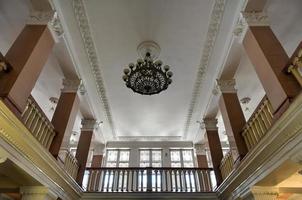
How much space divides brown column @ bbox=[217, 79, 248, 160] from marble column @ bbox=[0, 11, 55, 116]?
15.8ft

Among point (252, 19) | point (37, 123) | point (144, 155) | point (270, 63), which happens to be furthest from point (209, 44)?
point (144, 155)

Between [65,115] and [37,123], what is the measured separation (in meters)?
1.36

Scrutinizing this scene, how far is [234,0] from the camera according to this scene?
5113mm

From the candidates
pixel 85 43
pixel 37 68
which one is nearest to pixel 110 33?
pixel 85 43

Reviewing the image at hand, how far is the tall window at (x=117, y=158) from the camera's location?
1123cm

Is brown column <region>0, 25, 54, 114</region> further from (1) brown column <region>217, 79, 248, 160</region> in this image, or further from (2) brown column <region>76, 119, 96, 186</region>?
(1) brown column <region>217, 79, 248, 160</region>

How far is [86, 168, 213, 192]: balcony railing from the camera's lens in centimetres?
761

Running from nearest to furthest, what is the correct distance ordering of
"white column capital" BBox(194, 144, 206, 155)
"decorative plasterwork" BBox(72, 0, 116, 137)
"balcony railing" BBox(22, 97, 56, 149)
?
"balcony railing" BBox(22, 97, 56, 149), "decorative plasterwork" BBox(72, 0, 116, 137), "white column capital" BBox(194, 144, 206, 155)

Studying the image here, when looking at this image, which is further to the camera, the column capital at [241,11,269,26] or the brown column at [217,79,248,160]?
the brown column at [217,79,248,160]

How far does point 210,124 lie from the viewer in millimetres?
9109

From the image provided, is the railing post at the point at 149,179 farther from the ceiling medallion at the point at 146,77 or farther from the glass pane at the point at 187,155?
the glass pane at the point at 187,155

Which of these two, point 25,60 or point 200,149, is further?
point 200,149

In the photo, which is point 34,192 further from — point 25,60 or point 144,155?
point 144,155

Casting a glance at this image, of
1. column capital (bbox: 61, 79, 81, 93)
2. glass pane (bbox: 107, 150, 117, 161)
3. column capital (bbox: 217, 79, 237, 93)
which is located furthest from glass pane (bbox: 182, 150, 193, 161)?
column capital (bbox: 61, 79, 81, 93)
